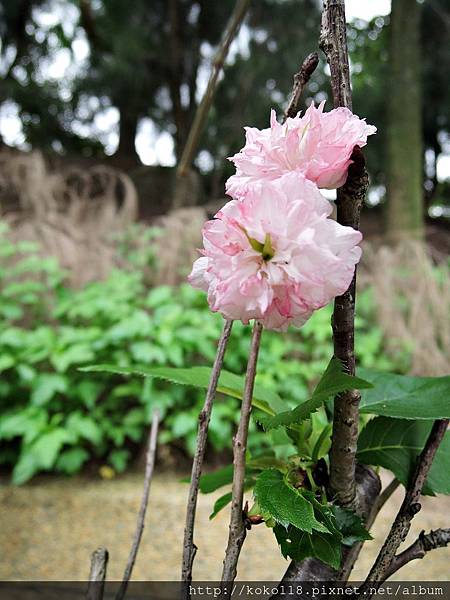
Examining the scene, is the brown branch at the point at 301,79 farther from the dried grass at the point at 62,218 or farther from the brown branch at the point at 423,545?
the dried grass at the point at 62,218

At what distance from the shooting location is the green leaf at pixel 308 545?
35cm

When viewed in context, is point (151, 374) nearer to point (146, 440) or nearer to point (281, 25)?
point (146, 440)

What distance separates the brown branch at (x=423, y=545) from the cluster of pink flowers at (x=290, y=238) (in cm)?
19

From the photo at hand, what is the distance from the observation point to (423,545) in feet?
1.32

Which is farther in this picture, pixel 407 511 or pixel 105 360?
pixel 105 360

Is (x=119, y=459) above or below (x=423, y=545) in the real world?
below

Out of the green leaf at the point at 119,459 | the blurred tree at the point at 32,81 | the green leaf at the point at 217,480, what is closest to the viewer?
the green leaf at the point at 217,480

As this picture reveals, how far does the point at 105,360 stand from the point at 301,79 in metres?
2.16

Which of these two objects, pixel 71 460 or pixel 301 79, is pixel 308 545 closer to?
pixel 301 79

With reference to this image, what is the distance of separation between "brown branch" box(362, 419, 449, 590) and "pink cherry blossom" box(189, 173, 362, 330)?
6.0 inches

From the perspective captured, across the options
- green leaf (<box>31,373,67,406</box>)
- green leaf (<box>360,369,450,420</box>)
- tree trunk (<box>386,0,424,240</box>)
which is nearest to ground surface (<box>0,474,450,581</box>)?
green leaf (<box>31,373,67,406</box>)

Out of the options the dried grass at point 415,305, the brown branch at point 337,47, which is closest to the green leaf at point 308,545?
the brown branch at point 337,47

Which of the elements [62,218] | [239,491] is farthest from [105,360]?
[239,491]

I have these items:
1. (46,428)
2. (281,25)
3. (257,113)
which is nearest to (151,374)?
(46,428)
